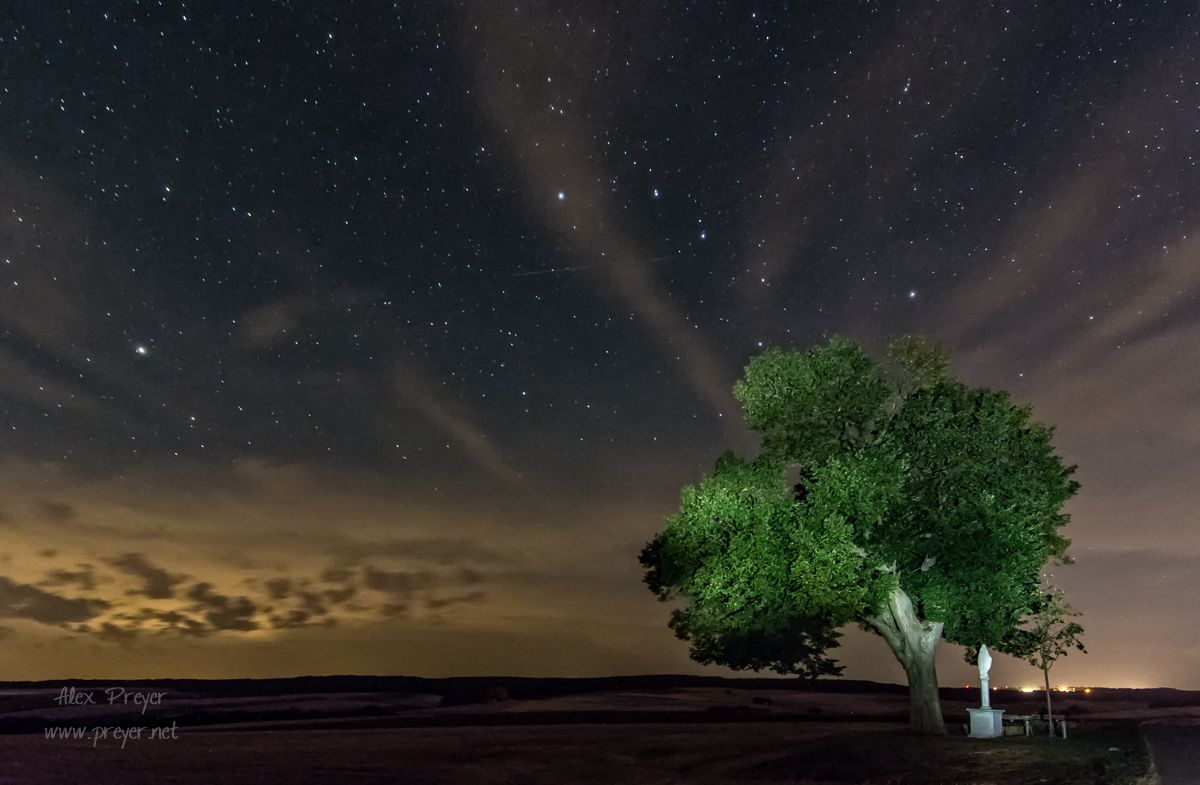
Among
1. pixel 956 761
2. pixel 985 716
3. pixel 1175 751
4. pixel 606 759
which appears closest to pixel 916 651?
pixel 985 716

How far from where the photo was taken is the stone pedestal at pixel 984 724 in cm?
3309

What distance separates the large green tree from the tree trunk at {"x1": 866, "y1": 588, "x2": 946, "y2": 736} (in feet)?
0.22

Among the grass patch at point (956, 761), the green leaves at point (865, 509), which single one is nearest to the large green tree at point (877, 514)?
the green leaves at point (865, 509)

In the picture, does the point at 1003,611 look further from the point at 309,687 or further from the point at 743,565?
the point at 309,687

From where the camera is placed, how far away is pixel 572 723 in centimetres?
5572

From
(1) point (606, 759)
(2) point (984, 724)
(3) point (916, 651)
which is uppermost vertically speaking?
(3) point (916, 651)

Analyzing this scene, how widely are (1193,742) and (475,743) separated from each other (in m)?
27.9

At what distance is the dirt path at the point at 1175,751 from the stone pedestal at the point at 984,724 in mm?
4962

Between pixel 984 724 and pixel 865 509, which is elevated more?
pixel 865 509

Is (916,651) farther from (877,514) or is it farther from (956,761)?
(956,761)

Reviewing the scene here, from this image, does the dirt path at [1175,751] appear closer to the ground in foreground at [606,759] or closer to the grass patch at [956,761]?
the grass patch at [956,761]

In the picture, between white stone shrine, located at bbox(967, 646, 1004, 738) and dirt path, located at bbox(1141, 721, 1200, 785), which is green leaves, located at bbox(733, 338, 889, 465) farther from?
dirt path, located at bbox(1141, 721, 1200, 785)

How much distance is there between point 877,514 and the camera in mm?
31703

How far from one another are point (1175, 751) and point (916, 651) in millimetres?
9258
